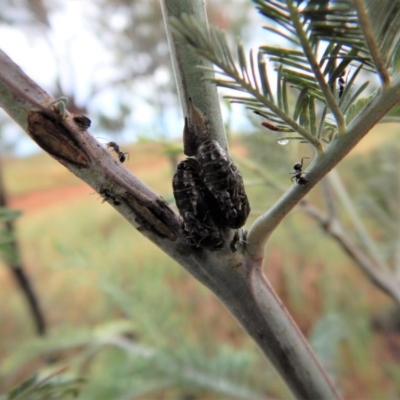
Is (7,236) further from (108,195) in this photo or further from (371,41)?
(371,41)

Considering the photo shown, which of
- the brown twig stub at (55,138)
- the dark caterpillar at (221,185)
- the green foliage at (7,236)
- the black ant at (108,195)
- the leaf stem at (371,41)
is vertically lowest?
the leaf stem at (371,41)

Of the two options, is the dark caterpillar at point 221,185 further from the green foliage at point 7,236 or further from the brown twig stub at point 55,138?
the green foliage at point 7,236

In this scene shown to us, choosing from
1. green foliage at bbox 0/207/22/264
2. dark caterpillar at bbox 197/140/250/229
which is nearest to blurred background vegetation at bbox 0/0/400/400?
green foliage at bbox 0/207/22/264

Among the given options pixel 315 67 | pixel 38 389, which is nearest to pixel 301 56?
pixel 315 67

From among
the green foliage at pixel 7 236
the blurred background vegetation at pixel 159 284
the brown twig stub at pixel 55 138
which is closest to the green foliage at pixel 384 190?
the blurred background vegetation at pixel 159 284

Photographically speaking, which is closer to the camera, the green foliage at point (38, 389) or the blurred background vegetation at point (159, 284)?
the green foliage at point (38, 389)

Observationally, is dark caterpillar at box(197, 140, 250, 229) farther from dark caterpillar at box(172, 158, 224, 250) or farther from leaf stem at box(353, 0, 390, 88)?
leaf stem at box(353, 0, 390, 88)

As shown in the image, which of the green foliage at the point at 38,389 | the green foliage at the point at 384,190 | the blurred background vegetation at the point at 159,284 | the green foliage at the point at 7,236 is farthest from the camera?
the green foliage at the point at 384,190

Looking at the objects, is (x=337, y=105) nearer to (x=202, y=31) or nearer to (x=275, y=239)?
(x=202, y=31)
